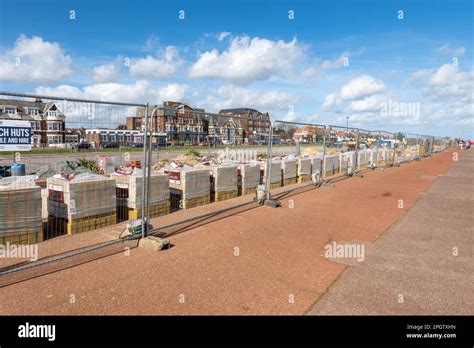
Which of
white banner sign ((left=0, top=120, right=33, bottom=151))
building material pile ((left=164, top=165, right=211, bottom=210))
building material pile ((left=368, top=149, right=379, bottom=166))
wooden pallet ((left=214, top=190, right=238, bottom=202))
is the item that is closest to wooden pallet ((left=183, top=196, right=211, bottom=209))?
building material pile ((left=164, top=165, right=211, bottom=210))

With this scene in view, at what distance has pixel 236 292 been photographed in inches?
170

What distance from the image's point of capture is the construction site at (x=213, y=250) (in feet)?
13.4

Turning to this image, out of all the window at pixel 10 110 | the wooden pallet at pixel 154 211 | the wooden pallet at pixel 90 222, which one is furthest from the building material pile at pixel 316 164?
the window at pixel 10 110

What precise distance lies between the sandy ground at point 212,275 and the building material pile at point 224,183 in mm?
2081

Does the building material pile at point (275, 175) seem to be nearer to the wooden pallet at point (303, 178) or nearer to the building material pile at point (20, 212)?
the wooden pallet at point (303, 178)

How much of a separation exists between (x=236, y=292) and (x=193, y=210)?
15.8ft

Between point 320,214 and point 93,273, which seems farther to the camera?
point 320,214

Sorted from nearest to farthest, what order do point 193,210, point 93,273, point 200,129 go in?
1. point 93,273
2. point 193,210
3. point 200,129

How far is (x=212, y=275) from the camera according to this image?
4.85 metres
